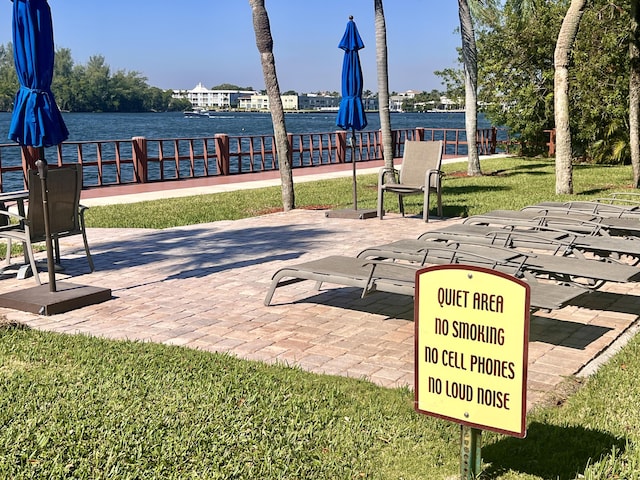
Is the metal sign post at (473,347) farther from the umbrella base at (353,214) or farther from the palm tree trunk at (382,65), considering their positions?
the palm tree trunk at (382,65)

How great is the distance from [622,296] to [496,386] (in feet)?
13.3

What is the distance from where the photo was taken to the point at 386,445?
3.58 m

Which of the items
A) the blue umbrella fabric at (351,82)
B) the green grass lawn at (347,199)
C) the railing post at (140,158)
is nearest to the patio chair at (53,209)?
the green grass lawn at (347,199)

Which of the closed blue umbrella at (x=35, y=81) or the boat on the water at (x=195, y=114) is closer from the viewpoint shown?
the closed blue umbrella at (x=35, y=81)

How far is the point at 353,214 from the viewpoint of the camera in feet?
36.5

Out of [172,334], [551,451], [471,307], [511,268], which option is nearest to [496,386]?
[471,307]

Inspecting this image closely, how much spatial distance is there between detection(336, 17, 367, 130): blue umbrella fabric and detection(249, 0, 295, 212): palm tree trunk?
999 millimetres

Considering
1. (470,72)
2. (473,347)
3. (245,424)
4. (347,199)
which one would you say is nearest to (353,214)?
(347,199)

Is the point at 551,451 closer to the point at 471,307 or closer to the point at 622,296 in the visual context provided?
the point at 471,307

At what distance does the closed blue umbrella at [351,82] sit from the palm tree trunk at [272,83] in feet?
3.28

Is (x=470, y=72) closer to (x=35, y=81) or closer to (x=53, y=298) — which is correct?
(x=35, y=81)

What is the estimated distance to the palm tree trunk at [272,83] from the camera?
12211 mm

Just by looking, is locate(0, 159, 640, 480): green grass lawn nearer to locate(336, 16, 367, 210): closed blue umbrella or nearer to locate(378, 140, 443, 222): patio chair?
locate(378, 140, 443, 222): patio chair

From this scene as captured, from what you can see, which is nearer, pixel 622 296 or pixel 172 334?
pixel 172 334
